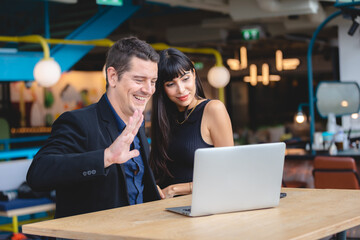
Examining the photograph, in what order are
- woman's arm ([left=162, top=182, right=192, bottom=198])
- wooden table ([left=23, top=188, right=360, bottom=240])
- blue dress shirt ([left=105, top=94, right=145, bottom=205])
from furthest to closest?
woman's arm ([left=162, top=182, right=192, bottom=198]) → blue dress shirt ([left=105, top=94, right=145, bottom=205]) → wooden table ([left=23, top=188, right=360, bottom=240])

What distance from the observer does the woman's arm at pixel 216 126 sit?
3.37 m

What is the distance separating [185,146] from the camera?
3.42 meters

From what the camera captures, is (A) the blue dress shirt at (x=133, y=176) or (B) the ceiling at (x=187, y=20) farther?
(B) the ceiling at (x=187, y=20)

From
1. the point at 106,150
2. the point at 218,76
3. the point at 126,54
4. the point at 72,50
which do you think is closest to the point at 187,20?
the point at 218,76

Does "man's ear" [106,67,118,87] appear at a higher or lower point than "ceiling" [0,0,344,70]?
lower

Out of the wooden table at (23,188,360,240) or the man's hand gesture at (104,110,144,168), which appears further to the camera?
the man's hand gesture at (104,110,144,168)

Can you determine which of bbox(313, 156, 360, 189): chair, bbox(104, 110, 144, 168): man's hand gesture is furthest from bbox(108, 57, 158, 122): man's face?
bbox(313, 156, 360, 189): chair

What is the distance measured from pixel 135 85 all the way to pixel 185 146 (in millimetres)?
894

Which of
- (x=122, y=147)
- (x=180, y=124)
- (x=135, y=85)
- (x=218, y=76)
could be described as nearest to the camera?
(x=122, y=147)

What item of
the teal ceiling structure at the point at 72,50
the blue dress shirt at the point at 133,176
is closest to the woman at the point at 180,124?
the blue dress shirt at the point at 133,176

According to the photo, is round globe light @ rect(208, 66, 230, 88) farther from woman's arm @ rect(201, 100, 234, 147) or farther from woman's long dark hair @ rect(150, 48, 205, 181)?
woman's arm @ rect(201, 100, 234, 147)

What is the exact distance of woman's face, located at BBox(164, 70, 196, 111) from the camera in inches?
133

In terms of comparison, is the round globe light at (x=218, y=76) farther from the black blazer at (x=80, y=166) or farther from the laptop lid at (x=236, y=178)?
the laptop lid at (x=236, y=178)

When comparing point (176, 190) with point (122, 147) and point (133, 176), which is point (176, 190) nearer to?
point (133, 176)
